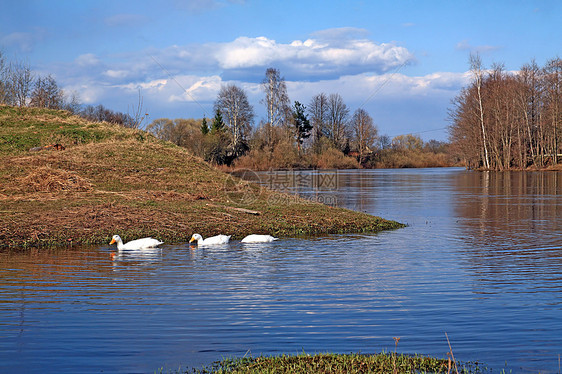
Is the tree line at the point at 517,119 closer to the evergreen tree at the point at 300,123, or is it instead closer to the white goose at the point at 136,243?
the evergreen tree at the point at 300,123

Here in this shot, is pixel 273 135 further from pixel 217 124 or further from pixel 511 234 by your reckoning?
pixel 511 234

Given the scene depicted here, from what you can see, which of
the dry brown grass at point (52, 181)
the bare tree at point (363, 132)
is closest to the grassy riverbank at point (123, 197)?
the dry brown grass at point (52, 181)

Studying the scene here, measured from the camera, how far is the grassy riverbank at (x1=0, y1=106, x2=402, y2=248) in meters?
19.3

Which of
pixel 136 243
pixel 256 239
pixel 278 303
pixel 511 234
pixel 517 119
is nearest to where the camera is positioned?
pixel 278 303

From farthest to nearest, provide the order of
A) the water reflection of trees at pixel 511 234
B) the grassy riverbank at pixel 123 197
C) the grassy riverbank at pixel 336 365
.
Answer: the grassy riverbank at pixel 123 197, the water reflection of trees at pixel 511 234, the grassy riverbank at pixel 336 365

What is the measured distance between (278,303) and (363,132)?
126 metres

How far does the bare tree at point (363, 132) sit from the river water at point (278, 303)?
374 ft

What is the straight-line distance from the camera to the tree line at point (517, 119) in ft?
282

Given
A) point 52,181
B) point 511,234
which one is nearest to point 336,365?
point 511,234

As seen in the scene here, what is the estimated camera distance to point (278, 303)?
1041 centimetres

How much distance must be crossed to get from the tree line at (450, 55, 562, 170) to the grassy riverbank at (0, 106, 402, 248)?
2584 inches

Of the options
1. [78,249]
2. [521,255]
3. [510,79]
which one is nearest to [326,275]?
[521,255]

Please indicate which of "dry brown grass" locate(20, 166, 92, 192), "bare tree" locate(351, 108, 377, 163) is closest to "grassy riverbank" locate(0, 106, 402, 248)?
"dry brown grass" locate(20, 166, 92, 192)

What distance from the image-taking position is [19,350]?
778 centimetres
